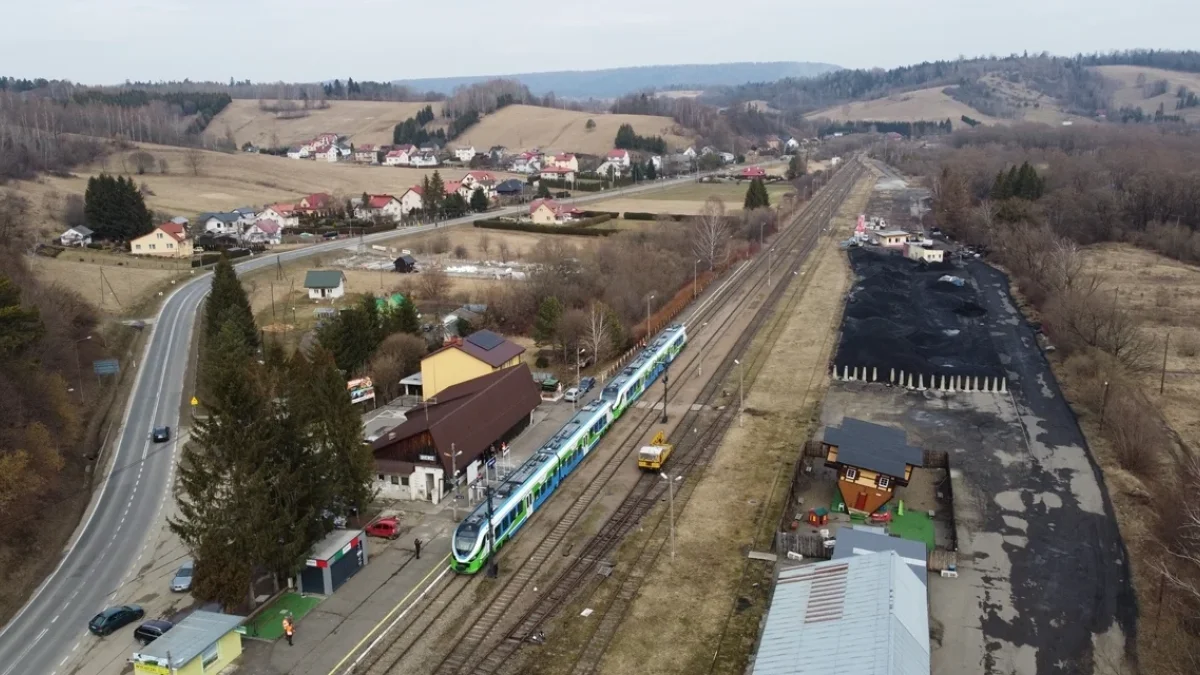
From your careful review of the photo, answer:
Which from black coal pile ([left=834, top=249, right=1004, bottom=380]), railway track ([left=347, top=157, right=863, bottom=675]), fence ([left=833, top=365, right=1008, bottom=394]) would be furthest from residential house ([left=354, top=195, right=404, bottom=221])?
fence ([left=833, top=365, right=1008, bottom=394])

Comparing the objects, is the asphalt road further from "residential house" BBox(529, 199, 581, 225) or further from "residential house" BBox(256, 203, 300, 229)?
"residential house" BBox(529, 199, 581, 225)

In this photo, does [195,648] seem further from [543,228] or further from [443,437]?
[543,228]

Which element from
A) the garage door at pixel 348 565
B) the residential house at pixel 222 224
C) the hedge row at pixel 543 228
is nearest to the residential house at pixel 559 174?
the hedge row at pixel 543 228

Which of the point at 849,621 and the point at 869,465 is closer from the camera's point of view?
the point at 849,621

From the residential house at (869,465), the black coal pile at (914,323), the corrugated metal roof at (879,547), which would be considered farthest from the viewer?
the black coal pile at (914,323)

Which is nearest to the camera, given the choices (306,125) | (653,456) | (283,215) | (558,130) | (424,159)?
(653,456)

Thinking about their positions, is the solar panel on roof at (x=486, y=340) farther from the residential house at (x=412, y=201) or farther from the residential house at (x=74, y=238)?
the residential house at (x=412, y=201)

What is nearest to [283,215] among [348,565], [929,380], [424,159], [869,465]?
[929,380]

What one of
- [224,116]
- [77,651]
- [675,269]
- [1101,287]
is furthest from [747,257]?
[224,116]
